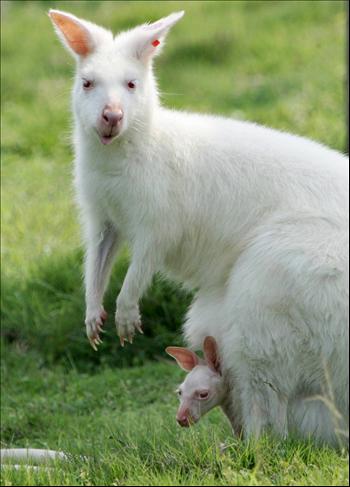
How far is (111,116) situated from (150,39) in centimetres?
50

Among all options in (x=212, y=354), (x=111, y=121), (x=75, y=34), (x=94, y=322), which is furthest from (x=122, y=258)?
(x=111, y=121)

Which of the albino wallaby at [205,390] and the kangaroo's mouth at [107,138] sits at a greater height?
the kangaroo's mouth at [107,138]

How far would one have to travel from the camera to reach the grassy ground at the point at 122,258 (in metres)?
4.48

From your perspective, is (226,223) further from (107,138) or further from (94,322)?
(94,322)

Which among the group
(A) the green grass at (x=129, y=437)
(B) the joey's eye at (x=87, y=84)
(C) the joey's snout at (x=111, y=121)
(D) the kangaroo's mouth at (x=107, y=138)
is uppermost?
(B) the joey's eye at (x=87, y=84)

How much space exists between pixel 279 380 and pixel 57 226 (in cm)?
438

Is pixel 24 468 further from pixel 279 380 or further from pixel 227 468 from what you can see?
pixel 279 380

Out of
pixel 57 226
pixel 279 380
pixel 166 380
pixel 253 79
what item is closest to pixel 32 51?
pixel 253 79

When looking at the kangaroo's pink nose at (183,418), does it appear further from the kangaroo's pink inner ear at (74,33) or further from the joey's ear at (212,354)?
the kangaroo's pink inner ear at (74,33)

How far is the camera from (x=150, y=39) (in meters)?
5.08

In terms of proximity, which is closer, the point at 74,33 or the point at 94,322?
the point at 74,33

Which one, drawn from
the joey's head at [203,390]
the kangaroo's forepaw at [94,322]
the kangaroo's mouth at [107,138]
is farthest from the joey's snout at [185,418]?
the kangaroo's mouth at [107,138]

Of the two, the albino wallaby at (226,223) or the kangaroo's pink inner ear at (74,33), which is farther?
the kangaroo's pink inner ear at (74,33)

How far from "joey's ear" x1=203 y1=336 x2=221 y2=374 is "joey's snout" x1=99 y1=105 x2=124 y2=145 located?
98cm
